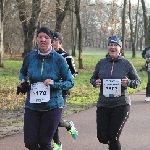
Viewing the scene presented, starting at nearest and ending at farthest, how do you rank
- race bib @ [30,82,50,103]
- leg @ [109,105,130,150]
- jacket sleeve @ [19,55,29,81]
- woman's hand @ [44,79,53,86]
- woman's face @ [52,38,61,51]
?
woman's hand @ [44,79,53,86] → race bib @ [30,82,50,103] → jacket sleeve @ [19,55,29,81] → leg @ [109,105,130,150] → woman's face @ [52,38,61,51]

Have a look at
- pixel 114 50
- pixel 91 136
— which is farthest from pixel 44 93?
pixel 91 136

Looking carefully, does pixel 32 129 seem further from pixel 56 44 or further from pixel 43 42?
pixel 56 44

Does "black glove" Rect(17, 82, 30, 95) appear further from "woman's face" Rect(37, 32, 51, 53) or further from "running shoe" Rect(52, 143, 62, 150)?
"running shoe" Rect(52, 143, 62, 150)

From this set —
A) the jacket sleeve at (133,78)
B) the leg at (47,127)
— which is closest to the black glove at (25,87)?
the leg at (47,127)

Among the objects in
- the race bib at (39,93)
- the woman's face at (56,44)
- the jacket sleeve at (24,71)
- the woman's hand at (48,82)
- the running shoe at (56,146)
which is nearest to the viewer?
the woman's hand at (48,82)

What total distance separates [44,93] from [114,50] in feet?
4.17

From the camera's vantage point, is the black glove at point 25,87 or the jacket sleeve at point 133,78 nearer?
the black glove at point 25,87

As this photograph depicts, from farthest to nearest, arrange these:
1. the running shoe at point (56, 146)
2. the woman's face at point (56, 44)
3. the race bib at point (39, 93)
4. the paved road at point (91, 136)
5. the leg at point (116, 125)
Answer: the paved road at point (91, 136), the woman's face at point (56, 44), the running shoe at point (56, 146), the leg at point (116, 125), the race bib at point (39, 93)

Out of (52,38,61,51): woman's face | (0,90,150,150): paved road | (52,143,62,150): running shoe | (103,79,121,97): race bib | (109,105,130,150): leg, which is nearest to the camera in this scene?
(109,105,130,150): leg

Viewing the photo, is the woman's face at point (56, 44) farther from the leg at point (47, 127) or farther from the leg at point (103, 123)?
the leg at point (47, 127)

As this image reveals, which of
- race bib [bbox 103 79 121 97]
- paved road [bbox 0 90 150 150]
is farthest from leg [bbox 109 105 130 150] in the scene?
paved road [bbox 0 90 150 150]

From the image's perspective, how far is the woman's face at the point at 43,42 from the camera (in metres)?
5.26

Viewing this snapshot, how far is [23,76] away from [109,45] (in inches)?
51.1

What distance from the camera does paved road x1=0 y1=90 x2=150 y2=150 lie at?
706 centimetres
